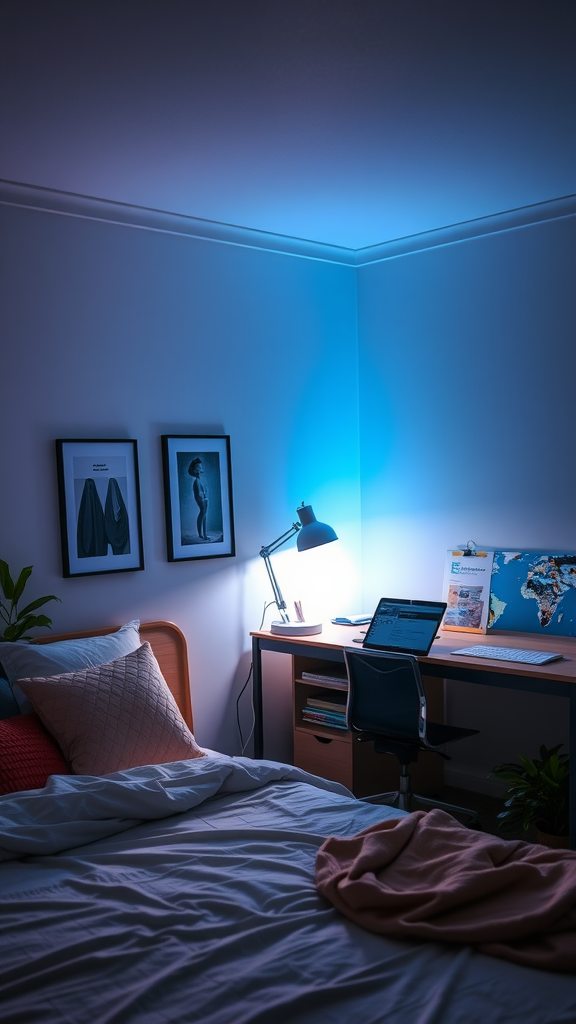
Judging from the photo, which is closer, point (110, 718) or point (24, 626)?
point (110, 718)

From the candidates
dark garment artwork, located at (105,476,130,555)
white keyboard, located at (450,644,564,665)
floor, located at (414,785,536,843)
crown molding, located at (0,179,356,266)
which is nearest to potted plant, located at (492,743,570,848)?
floor, located at (414,785,536,843)

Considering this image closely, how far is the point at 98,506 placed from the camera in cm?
357

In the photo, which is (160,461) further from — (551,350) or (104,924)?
(104,924)

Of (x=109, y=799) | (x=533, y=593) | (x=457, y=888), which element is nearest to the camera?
(x=457, y=888)

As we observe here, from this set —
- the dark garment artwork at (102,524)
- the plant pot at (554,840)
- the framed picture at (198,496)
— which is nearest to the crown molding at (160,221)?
the framed picture at (198,496)

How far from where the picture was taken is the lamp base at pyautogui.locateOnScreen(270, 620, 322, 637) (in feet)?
12.9

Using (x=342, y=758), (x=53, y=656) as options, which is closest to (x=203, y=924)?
(x=53, y=656)

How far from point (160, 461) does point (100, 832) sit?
185 centimetres

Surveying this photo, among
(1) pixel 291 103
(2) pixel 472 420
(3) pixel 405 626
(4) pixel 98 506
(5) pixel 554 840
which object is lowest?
(5) pixel 554 840

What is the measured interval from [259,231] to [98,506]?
152 cm

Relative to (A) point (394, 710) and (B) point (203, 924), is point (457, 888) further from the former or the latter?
(A) point (394, 710)

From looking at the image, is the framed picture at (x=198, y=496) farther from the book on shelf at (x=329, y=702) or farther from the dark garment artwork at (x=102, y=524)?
the book on shelf at (x=329, y=702)

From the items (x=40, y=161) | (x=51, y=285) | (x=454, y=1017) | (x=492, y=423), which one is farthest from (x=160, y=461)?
(x=454, y=1017)

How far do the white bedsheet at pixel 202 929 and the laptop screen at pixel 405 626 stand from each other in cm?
105
